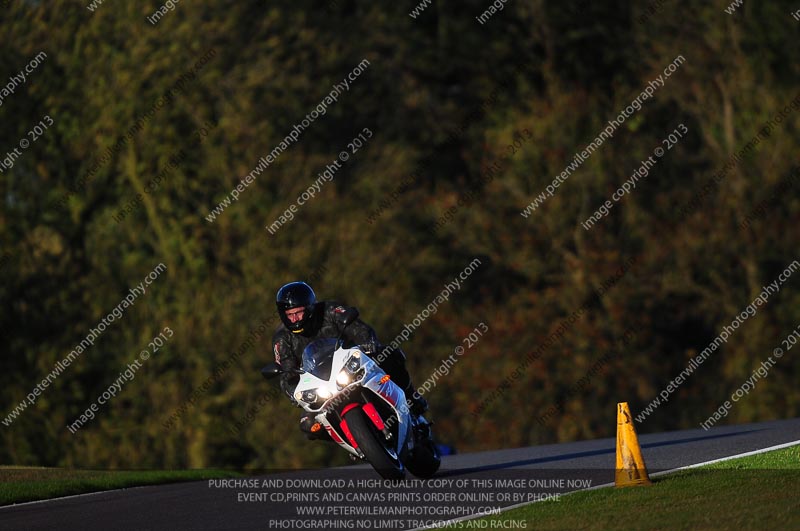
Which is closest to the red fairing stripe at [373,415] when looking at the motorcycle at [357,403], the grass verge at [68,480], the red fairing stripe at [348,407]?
the motorcycle at [357,403]

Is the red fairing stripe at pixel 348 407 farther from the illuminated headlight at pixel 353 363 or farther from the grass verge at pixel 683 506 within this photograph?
the grass verge at pixel 683 506

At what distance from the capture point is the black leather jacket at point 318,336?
1273 cm

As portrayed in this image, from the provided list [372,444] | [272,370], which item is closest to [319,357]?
[272,370]

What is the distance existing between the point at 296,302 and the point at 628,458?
3007 mm

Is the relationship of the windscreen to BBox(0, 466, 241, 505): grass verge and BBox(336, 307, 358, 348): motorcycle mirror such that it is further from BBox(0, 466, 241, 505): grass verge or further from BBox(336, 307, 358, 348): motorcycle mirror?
BBox(0, 466, 241, 505): grass verge

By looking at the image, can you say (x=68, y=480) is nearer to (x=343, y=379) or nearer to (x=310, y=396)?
(x=310, y=396)

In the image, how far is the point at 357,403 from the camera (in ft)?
40.2

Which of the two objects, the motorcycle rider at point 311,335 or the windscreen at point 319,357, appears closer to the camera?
the windscreen at point 319,357

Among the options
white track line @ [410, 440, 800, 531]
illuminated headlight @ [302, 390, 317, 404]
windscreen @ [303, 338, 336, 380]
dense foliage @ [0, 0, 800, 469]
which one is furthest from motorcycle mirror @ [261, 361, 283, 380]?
dense foliage @ [0, 0, 800, 469]

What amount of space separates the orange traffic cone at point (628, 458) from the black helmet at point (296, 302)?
2.74 m

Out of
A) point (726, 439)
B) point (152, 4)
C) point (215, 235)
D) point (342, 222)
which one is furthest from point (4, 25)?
point (726, 439)

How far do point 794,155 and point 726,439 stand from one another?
18.7 meters

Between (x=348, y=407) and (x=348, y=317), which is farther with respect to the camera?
(x=348, y=317)

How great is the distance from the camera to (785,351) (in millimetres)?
32969
